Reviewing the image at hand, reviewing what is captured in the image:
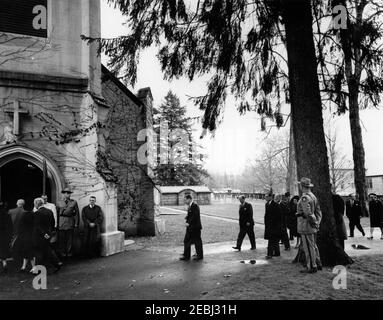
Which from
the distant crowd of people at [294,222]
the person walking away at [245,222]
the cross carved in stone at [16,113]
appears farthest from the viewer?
the person walking away at [245,222]

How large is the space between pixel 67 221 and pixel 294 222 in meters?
7.34

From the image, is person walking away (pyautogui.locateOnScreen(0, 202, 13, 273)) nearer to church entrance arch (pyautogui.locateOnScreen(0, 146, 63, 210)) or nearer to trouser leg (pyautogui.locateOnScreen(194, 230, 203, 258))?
church entrance arch (pyautogui.locateOnScreen(0, 146, 63, 210))

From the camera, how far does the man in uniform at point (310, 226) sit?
7047 millimetres

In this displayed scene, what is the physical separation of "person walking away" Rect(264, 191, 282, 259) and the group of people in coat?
196 inches

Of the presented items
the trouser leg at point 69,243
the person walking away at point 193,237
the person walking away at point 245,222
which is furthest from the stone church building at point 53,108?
the person walking away at point 245,222

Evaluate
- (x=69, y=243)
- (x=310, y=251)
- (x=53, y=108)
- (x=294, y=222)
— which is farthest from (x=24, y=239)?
(x=294, y=222)

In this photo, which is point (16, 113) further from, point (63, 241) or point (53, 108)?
point (63, 241)

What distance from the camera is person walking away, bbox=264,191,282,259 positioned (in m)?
9.36

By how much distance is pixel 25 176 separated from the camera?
1100 centimetres

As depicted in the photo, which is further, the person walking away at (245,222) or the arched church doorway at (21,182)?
the arched church doorway at (21,182)

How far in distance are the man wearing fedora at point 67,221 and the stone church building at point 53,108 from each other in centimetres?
39

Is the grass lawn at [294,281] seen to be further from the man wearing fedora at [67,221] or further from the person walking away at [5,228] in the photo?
the person walking away at [5,228]

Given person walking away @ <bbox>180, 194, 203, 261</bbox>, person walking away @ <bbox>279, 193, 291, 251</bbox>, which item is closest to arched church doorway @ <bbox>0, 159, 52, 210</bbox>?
person walking away @ <bbox>180, 194, 203, 261</bbox>

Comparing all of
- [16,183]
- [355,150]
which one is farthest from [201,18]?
[355,150]
